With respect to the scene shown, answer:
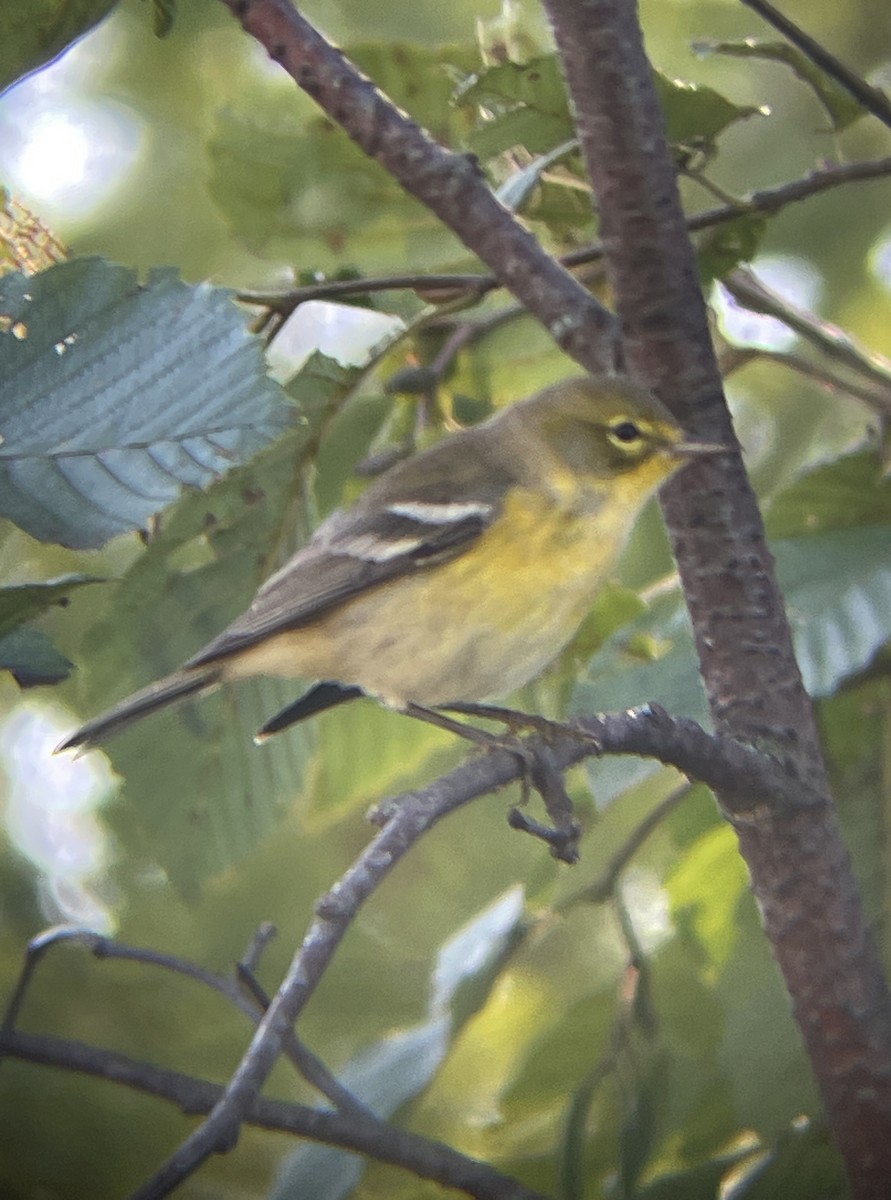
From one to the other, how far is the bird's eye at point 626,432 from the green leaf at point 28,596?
2.72 ft

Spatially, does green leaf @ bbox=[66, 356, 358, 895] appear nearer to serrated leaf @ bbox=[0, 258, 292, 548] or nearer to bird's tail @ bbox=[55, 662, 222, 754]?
bird's tail @ bbox=[55, 662, 222, 754]

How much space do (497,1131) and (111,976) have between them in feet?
2.65

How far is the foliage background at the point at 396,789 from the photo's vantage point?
1547mm

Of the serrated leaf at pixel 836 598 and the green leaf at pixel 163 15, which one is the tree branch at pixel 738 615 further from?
the green leaf at pixel 163 15

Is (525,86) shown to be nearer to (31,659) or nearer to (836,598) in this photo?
(836,598)

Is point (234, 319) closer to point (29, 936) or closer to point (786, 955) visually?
point (786, 955)

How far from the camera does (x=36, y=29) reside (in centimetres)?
124

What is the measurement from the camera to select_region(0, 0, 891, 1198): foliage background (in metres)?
1.55

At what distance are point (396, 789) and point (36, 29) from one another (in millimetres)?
1322

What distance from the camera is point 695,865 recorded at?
5.21ft

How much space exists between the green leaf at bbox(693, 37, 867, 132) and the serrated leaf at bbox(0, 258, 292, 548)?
1.93 feet

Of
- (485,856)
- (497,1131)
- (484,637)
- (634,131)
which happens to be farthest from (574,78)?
(485,856)

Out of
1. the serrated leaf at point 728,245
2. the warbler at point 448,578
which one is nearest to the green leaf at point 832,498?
the warbler at point 448,578

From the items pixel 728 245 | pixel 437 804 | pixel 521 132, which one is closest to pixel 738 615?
pixel 437 804
